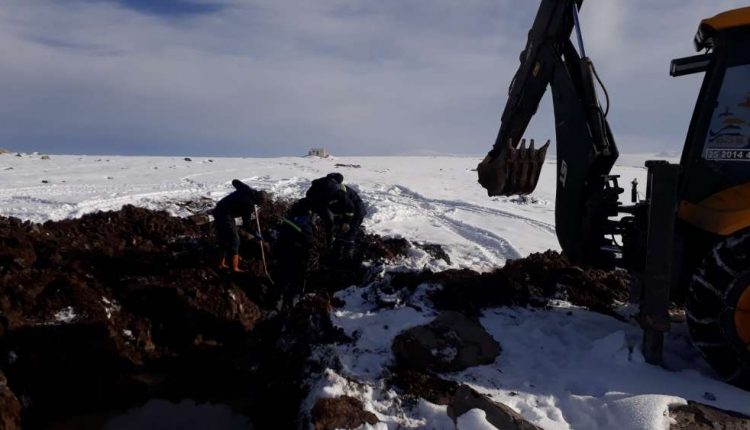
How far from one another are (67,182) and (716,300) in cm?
1347

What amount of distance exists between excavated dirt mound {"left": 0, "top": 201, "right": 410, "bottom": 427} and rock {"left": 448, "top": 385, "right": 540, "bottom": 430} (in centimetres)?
152

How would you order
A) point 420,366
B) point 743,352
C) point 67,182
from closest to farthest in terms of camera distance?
point 743,352, point 420,366, point 67,182

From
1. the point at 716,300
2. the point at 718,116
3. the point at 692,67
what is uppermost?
the point at 692,67

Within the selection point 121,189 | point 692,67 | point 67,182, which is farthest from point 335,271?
point 67,182

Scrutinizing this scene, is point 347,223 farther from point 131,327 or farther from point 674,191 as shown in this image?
point 674,191

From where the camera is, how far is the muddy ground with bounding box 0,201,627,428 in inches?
209

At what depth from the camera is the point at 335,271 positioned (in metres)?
8.01

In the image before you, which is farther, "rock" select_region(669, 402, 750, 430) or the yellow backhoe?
the yellow backhoe

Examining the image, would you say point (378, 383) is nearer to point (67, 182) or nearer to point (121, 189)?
point (121, 189)

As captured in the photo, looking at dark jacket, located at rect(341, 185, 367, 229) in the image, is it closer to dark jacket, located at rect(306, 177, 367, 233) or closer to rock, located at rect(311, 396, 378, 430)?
dark jacket, located at rect(306, 177, 367, 233)

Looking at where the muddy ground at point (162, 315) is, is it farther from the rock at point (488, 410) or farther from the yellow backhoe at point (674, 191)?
the rock at point (488, 410)

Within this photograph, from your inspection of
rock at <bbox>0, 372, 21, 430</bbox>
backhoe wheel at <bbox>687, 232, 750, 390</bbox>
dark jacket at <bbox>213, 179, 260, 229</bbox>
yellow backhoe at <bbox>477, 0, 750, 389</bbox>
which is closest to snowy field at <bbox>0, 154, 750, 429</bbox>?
backhoe wheel at <bbox>687, 232, 750, 390</bbox>

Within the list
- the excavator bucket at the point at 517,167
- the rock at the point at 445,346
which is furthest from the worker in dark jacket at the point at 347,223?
the rock at the point at 445,346

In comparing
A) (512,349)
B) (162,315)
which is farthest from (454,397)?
(162,315)
